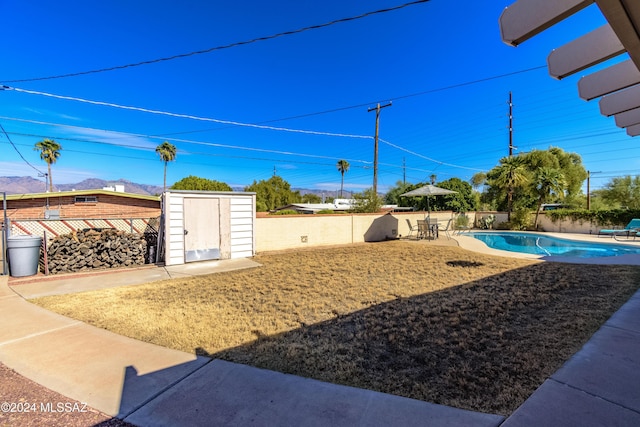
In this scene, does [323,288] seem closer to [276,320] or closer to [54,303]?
[276,320]

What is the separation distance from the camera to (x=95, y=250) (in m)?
7.66

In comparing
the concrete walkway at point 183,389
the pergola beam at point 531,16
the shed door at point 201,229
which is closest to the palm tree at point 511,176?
the shed door at point 201,229

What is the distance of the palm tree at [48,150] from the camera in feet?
120

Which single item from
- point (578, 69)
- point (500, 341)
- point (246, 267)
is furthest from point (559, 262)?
point (246, 267)

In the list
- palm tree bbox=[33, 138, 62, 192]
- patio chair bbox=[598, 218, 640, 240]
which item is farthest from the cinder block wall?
palm tree bbox=[33, 138, 62, 192]

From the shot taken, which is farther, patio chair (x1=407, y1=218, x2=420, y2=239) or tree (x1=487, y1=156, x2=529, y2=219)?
tree (x1=487, y1=156, x2=529, y2=219)

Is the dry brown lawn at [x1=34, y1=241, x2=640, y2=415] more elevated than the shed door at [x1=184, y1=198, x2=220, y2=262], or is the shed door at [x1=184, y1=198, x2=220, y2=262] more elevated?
the shed door at [x1=184, y1=198, x2=220, y2=262]

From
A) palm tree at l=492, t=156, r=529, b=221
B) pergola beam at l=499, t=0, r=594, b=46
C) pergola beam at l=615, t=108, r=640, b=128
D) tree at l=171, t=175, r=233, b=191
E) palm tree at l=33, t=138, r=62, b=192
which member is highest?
palm tree at l=33, t=138, r=62, b=192

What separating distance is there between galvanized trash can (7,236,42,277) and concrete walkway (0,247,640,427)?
4409mm

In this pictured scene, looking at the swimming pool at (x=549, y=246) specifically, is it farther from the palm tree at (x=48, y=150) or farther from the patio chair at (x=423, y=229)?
the palm tree at (x=48, y=150)

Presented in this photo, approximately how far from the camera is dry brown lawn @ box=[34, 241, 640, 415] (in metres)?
2.59

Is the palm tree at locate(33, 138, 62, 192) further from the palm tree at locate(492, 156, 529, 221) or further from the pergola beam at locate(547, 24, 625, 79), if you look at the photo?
Result: the palm tree at locate(492, 156, 529, 221)

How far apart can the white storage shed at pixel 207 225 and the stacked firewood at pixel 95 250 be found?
96 cm

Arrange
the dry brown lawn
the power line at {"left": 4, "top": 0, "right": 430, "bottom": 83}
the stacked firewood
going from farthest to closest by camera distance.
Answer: the stacked firewood < the power line at {"left": 4, "top": 0, "right": 430, "bottom": 83} < the dry brown lawn
